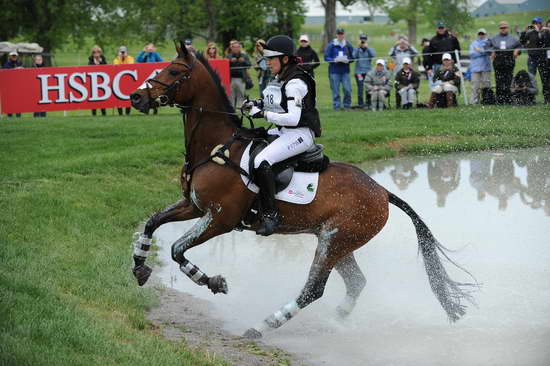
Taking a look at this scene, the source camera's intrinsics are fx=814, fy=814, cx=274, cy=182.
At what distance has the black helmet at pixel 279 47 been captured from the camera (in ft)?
25.8

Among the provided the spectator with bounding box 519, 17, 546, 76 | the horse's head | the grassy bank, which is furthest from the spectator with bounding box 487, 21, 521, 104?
the horse's head

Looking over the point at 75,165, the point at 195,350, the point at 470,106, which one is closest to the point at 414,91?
the point at 470,106

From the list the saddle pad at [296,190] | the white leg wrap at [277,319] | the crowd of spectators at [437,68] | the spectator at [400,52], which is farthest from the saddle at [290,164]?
the spectator at [400,52]

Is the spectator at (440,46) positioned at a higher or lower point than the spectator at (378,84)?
higher

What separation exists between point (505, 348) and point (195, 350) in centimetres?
278

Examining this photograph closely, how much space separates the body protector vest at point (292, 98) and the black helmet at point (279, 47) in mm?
156

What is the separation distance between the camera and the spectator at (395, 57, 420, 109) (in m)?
21.3

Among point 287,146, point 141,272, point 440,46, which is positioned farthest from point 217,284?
point 440,46

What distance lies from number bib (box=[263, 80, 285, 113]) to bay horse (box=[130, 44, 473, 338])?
46 centimetres

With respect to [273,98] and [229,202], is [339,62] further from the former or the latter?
[229,202]

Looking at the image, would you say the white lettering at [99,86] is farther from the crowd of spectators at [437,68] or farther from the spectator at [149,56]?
the spectator at [149,56]

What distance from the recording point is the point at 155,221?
324 inches

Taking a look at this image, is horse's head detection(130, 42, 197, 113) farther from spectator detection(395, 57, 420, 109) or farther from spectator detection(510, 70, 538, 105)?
spectator detection(510, 70, 538, 105)

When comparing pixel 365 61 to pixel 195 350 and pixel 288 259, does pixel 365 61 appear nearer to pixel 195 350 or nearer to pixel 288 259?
pixel 288 259
